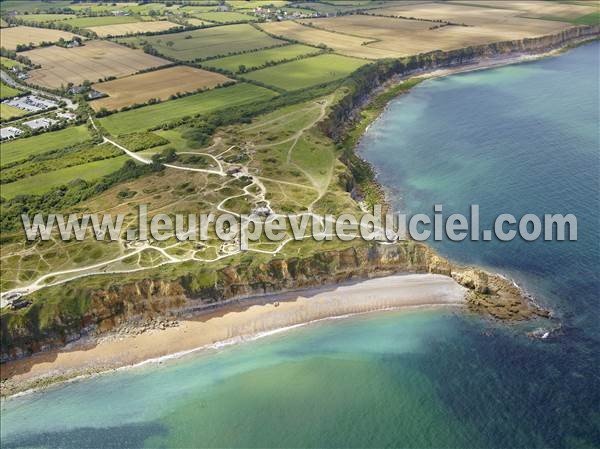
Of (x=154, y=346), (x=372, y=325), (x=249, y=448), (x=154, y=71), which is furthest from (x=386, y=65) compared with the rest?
(x=249, y=448)

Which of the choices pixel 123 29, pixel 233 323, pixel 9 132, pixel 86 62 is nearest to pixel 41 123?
pixel 9 132

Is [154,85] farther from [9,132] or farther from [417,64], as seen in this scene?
[417,64]

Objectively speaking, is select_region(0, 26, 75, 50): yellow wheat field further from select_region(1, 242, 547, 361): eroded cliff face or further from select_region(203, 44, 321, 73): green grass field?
select_region(1, 242, 547, 361): eroded cliff face

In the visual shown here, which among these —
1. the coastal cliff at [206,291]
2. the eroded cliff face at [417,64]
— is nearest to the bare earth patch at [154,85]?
the eroded cliff face at [417,64]

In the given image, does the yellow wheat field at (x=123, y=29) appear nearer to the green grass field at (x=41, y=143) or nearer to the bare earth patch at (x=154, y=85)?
the bare earth patch at (x=154, y=85)

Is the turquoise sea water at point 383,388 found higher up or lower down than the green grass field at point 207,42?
lower down

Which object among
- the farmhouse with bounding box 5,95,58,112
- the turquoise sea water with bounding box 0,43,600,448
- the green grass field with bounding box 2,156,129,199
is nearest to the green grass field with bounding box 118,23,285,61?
the farmhouse with bounding box 5,95,58,112
